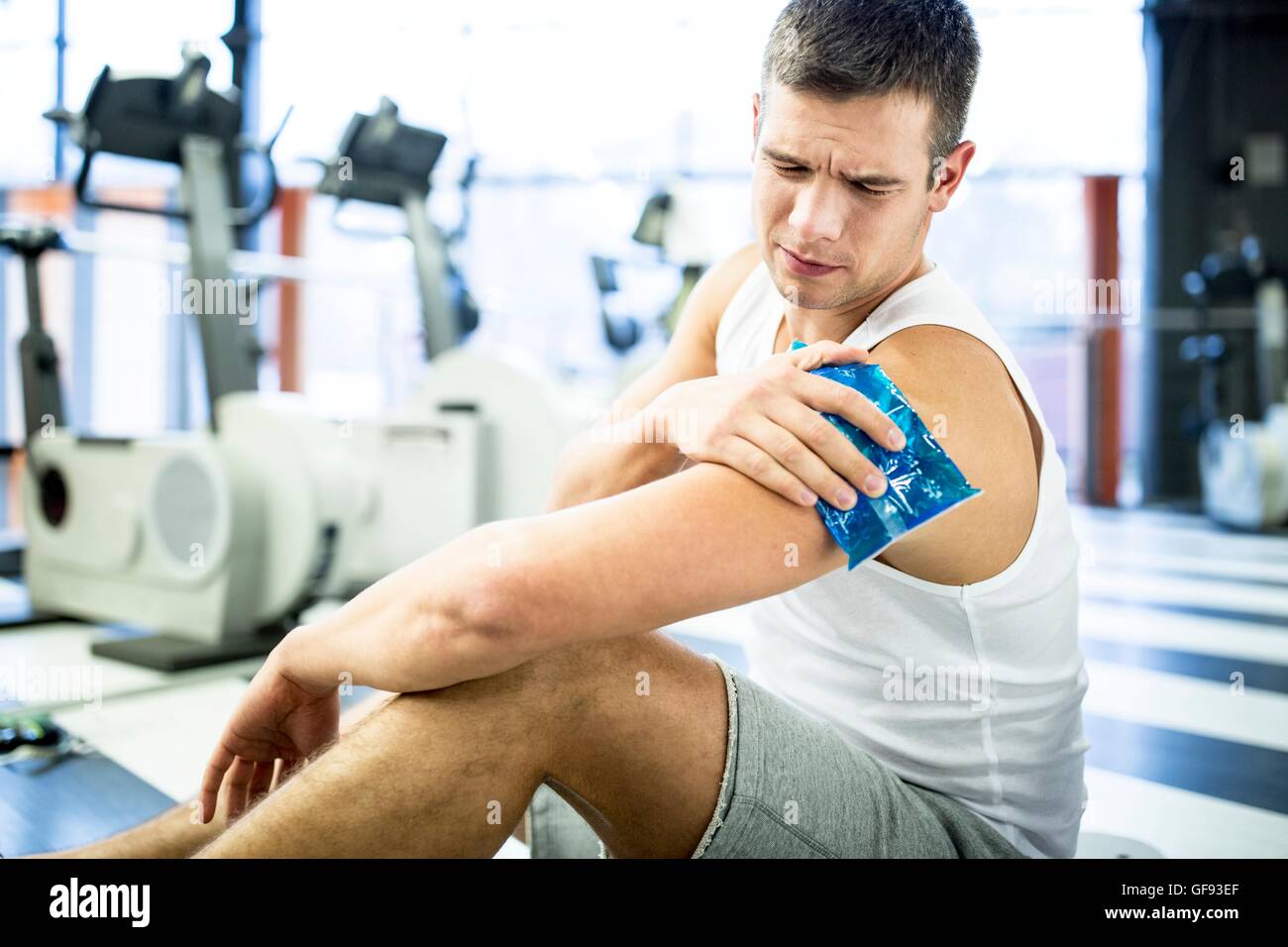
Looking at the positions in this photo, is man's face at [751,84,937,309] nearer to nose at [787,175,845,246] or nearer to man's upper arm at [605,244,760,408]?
nose at [787,175,845,246]

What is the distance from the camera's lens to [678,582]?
0.77 meters

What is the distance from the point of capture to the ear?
38.0 inches

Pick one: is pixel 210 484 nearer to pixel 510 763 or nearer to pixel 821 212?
pixel 510 763

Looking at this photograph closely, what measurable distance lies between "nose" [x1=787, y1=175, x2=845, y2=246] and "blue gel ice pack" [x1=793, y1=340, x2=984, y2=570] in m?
0.20

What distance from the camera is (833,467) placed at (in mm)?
775

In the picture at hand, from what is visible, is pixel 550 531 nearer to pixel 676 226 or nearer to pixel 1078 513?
pixel 676 226

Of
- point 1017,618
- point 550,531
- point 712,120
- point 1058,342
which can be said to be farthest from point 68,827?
point 1058,342

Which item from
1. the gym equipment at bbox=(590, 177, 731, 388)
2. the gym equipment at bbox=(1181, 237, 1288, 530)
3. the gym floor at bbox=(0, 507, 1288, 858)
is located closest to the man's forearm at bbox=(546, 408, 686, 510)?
the gym floor at bbox=(0, 507, 1288, 858)

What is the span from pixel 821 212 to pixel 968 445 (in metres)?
0.26

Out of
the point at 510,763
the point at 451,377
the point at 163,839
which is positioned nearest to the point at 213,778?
the point at 163,839

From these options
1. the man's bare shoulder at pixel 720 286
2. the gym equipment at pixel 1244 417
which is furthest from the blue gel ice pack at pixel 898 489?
the gym equipment at pixel 1244 417

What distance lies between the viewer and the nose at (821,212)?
0.92 meters

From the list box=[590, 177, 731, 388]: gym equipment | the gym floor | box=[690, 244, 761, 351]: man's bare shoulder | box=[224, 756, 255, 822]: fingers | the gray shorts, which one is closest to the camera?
the gray shorts
